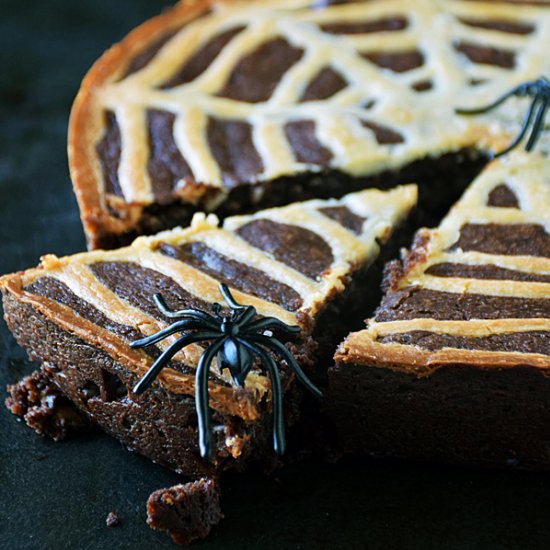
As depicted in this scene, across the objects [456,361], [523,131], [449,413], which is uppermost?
[523,131]

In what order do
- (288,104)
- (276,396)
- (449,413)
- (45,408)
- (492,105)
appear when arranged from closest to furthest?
(276,396) → (449,413) → (45,408) → (492,105) → (288,104)

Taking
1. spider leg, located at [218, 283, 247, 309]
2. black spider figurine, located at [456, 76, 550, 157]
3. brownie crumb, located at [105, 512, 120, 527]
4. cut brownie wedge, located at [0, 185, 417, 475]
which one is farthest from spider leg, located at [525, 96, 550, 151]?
brownie crumb, located at [105, 512, 120, 527]

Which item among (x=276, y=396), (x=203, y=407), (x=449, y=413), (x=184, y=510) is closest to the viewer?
(x=203, y=407)

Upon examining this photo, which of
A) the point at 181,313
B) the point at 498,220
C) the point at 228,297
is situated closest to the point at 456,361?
the point at 228,297

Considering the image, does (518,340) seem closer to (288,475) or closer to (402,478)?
(402,478)

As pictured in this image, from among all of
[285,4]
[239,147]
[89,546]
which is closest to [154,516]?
[89,546]

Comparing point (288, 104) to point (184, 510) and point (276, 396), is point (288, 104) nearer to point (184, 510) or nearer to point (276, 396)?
point (276, 396)

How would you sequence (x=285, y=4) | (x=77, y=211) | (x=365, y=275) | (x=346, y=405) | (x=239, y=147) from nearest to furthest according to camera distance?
(x=346, y=405), (x=365, y=275), (x=239, y=147), (x=77, y=211), (x=285, y=4)
